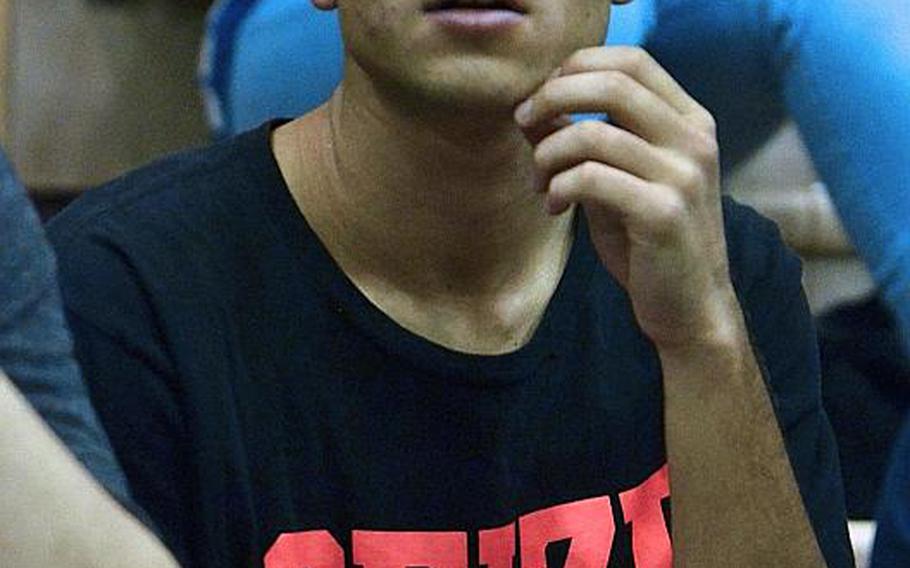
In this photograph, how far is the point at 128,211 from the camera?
1334mm

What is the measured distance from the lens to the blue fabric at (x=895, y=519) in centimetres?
155

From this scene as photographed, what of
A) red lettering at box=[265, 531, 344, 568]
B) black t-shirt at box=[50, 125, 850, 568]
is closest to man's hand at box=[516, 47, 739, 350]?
black t-shirt at box=[50, 125, 850, 568]

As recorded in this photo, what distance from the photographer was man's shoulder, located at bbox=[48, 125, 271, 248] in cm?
132

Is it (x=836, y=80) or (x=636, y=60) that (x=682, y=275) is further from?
(x=836, y=80)

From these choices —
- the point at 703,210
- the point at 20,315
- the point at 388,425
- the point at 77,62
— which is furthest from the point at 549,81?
the point at 77,62

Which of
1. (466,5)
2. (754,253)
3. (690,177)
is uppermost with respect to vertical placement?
(466,5)

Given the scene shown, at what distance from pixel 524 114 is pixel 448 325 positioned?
7.1 inches

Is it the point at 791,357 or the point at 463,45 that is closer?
the point at 463,45

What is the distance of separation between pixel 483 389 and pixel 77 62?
72.1 inches

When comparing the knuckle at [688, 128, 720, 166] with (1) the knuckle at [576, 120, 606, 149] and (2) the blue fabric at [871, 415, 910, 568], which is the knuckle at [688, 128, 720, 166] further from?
(2) the blue fabric at [871, 415, 910, 568]

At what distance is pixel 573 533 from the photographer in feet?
4.49

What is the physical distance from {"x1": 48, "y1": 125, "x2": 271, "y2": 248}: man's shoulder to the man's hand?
0.64 ft

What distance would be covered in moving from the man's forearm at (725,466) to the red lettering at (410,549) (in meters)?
0.14

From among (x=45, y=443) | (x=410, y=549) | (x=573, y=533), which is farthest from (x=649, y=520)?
(x=45, y=443)
